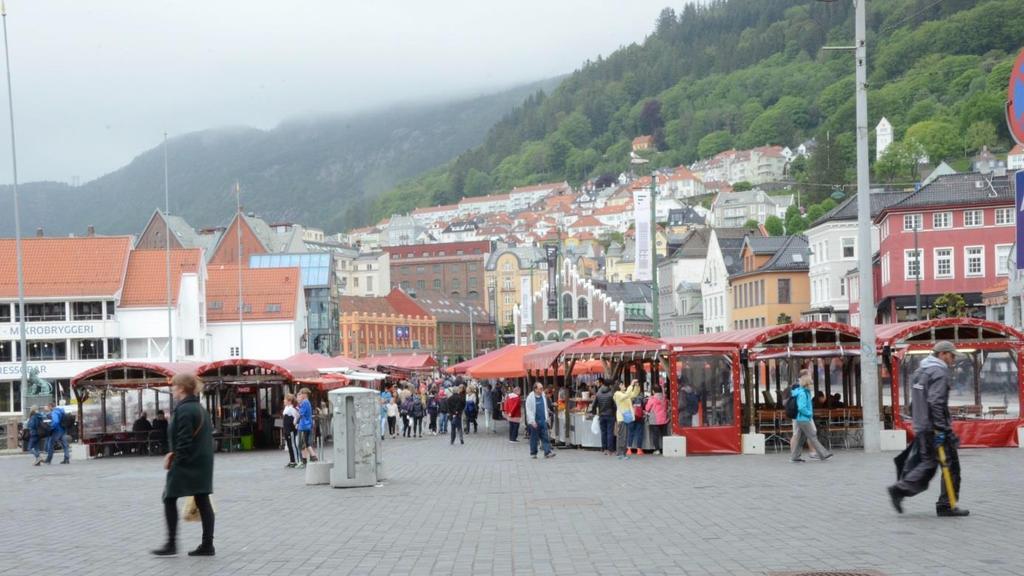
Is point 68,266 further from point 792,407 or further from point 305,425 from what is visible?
point 792,407

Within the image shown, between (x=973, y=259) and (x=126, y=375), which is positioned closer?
(x=126, y=375)

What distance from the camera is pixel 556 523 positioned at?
15133 mm

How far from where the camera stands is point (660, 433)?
29859mm

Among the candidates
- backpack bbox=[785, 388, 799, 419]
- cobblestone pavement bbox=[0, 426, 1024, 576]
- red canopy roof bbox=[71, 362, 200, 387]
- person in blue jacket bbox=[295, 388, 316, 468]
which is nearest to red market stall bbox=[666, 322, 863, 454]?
cobblestone pavement bbox=[0, 426, 1024, 576]

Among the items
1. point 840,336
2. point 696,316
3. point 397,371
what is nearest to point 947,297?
point 397,371

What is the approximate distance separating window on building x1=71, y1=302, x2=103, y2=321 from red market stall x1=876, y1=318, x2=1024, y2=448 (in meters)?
59.9

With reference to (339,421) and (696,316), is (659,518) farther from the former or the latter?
(696,316)

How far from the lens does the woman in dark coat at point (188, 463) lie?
1273 cm

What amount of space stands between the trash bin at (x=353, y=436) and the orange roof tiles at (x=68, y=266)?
6143 cm

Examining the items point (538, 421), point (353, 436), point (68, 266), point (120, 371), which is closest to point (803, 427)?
point (538, 421)

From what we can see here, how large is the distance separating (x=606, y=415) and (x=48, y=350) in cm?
5684

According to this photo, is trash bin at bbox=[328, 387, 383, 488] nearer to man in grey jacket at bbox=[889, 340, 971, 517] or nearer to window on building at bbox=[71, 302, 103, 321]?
man in grey jacket at bbox=[889, 340, 971, 517]

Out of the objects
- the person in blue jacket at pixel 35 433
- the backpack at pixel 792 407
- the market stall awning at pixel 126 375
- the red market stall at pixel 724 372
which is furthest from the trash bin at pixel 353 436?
the market stall awning at pixel 126 375

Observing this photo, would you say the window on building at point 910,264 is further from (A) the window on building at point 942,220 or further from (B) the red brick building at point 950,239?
(A) the window on building at point 942,220
